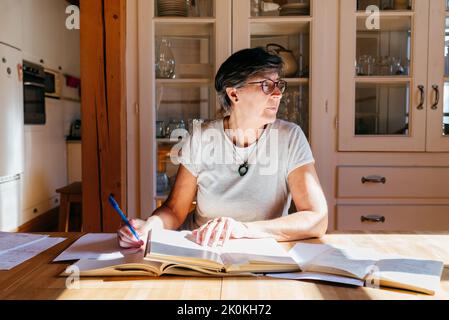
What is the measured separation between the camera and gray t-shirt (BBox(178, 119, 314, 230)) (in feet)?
4.89

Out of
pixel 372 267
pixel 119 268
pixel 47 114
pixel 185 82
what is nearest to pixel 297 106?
pixel 185 82

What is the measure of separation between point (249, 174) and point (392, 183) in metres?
1.08

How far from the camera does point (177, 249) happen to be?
929 mm

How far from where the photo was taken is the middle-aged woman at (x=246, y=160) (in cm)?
149

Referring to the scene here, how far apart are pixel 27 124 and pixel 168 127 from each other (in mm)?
1762

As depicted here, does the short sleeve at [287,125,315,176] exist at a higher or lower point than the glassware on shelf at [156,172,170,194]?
higher

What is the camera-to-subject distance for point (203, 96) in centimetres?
239

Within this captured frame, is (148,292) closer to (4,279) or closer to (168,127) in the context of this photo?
(4,279)

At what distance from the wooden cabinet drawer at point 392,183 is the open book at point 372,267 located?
4.18 ft

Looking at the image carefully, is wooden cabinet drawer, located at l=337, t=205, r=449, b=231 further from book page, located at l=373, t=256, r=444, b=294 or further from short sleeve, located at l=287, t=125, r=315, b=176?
book page, located at l=373, t=256, r=444, b=294

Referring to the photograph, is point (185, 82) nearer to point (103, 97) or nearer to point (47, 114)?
point (103, 97)

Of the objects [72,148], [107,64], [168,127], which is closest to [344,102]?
[168,127]

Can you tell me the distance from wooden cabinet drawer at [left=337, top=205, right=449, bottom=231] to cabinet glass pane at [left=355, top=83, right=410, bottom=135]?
14.9 inches

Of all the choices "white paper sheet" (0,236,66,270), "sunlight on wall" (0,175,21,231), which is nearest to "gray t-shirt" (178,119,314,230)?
"white paper sheet" (0,236,66,270)
